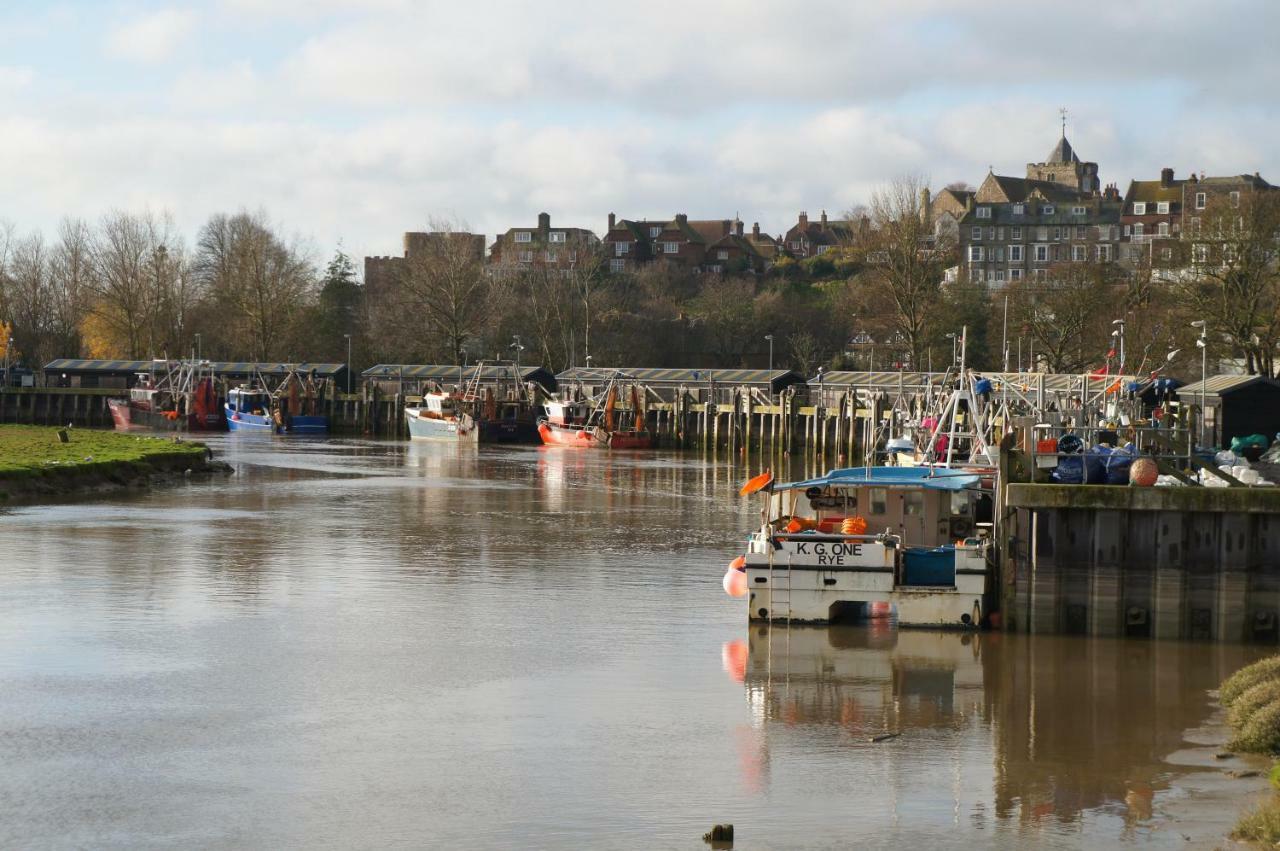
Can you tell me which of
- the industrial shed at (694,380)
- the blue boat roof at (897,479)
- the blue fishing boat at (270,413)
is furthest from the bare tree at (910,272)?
the blue boat roof at (897,479)

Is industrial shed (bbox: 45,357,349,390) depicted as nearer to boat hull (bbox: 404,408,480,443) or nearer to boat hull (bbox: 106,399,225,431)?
boat hull (bbox: 106,399,225,431)

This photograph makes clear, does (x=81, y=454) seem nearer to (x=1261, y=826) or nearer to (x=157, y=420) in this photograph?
(x=1261, y=826)

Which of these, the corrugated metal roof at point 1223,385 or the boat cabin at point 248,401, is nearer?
the corrugated metal roof at point 1223,385

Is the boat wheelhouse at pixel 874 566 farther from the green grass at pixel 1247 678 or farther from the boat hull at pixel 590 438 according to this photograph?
the boat hull at pixel 590 438

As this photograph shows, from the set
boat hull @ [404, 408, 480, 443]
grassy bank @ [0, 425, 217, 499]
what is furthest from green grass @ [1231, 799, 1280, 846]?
boat hull @ [404, 408, 480, 443]

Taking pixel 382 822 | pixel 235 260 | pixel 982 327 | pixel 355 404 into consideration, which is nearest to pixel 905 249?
pixel 982 327

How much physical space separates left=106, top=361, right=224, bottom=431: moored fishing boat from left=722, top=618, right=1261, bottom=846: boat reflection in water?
100184 millimetres

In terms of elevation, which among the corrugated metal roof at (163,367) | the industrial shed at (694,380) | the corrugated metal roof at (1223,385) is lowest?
the corrugated metal roof at (1223,385)

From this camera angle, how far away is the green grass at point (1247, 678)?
904 inches

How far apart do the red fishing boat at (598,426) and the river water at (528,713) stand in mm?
59690

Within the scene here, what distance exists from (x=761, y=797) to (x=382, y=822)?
4.44m

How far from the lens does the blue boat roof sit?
103ft

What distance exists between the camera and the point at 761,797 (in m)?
19.3

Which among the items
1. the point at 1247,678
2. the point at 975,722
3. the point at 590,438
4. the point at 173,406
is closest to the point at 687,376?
the point at 590,438
